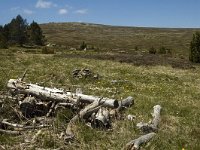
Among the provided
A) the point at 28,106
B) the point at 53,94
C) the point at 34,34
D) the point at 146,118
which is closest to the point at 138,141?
the point at 146,118

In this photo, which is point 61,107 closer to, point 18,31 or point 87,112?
point 87,112

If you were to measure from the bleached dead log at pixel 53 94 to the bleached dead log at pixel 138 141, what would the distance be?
92.2 inches

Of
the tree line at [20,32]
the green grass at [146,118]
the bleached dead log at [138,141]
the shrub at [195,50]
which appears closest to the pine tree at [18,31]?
the tree line at [20,32]

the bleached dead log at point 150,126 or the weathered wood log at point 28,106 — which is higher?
the weathered wood log at point 28,106

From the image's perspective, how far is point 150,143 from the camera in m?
11.0

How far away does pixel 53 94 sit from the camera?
13.8m

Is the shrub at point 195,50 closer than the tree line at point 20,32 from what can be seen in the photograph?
Yes

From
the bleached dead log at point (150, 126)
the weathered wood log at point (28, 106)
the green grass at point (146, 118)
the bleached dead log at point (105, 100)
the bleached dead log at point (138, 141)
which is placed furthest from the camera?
the weathered wood log at point (28, 106)

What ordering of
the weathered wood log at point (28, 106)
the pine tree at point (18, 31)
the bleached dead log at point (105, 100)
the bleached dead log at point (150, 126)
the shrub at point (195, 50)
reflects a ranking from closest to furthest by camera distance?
the bleached dead log at point (150, 126), the bleached dead log at point (105, 100), the weathered wood log at point (28, 106), the shrub at point (195, 50), the pine tree at point (18, 31)

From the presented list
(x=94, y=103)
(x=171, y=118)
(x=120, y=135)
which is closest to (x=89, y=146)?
(x=120, y=135)

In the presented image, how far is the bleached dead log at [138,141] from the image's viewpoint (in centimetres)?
1027

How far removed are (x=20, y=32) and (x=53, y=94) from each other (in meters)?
61.5

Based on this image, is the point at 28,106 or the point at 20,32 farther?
the point at 20,32

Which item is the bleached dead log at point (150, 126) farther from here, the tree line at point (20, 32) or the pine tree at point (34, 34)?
the pine tree at point (34, 34)
